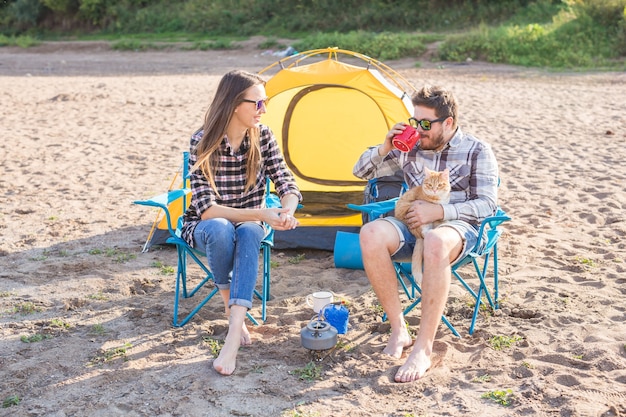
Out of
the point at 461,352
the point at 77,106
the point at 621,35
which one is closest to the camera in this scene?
the point at 461,352

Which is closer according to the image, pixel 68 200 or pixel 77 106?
pixel 68 200

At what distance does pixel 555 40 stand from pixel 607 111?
6.56 meters

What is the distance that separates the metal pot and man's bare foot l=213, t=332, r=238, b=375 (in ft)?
1.00

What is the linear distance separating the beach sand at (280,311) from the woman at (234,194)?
1.01 feet

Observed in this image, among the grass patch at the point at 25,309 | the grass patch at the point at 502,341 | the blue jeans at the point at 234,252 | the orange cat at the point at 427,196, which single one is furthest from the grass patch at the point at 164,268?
the grass patch at the point at 502,341

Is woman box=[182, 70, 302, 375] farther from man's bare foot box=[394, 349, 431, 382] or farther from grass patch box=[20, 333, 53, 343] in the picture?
grass patch box=[20, 333, 53, 343]

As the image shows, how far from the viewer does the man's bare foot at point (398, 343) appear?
3.42 metres

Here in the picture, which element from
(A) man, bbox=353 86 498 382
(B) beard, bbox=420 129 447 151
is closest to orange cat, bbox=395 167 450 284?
(A) man, bbox=353 86 498 382

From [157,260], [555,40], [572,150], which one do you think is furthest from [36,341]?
[555,40]

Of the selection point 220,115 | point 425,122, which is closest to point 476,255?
point 425,122

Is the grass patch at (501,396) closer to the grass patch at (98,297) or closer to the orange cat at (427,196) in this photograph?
the orange cat at (427,196)

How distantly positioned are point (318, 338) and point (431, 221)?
0.75 metres

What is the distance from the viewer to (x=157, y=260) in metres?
4.83

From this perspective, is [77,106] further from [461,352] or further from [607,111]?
[461,352]
